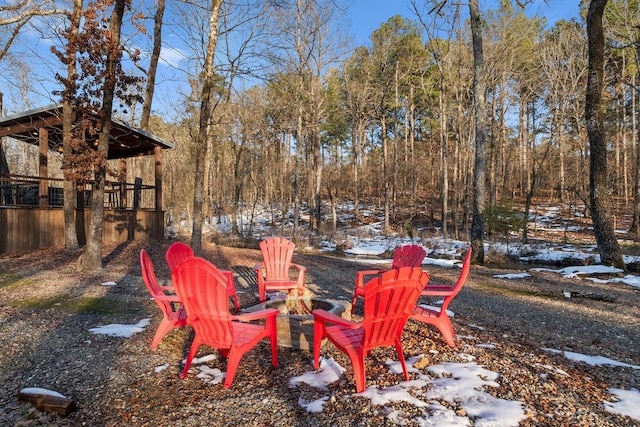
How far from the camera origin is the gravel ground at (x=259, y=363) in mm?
2324

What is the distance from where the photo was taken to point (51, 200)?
1261 centimetres

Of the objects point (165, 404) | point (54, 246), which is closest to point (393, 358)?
point (165, 404)

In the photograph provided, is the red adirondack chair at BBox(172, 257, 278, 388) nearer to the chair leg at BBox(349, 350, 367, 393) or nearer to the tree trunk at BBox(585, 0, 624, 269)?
the chair leg at BBox(349, 350, 367, 393)

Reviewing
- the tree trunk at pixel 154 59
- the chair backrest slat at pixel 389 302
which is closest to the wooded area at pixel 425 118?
the tree trunk at pixel 154 59

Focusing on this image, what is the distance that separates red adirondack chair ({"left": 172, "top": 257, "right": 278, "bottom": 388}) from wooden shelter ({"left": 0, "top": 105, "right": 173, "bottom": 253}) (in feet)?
21.6

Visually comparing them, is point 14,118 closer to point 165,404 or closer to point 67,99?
point 67,99

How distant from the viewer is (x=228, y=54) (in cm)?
905

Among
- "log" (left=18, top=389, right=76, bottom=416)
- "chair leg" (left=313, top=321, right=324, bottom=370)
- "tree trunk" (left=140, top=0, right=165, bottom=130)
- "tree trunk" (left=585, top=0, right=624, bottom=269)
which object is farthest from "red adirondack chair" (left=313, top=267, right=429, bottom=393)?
"tree trunk" (left=140, top=0, right=165, bottom=130)

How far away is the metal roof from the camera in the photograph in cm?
959

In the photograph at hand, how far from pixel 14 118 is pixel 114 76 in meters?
4.58

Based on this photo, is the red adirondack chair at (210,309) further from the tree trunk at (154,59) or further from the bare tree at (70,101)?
the tree trunk at (154,59)

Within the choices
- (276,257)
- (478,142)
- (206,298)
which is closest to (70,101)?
(276,257)

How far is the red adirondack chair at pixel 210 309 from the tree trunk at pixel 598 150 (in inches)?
353

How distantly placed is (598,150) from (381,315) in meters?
8.75
